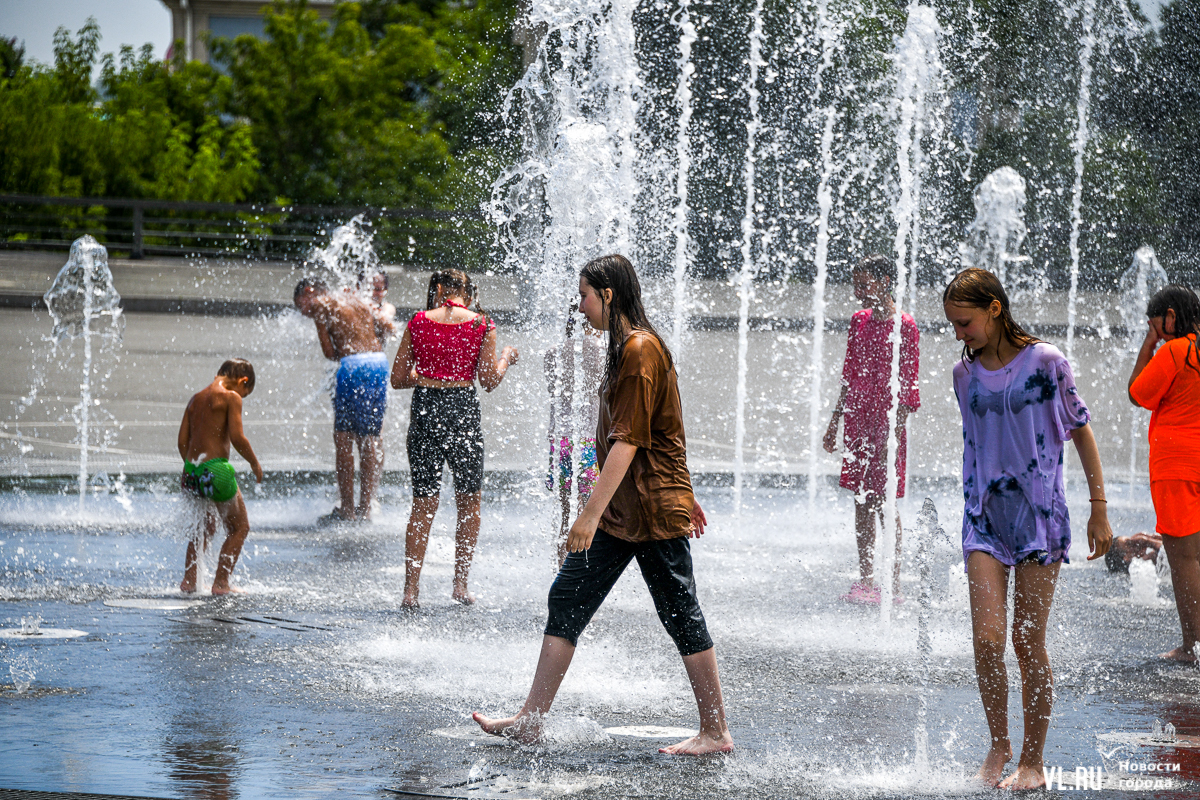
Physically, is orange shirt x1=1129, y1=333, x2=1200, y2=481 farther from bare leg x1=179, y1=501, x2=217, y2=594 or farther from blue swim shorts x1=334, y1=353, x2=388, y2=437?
blue swim shorts x1=334, y1=353, x2=388, y2=437

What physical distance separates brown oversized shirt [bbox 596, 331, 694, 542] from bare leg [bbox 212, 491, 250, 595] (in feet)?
9.89

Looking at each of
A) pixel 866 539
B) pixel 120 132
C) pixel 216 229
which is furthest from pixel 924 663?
pixel 120 132

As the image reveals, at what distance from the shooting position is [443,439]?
646 centimetres

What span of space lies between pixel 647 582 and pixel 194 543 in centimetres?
328

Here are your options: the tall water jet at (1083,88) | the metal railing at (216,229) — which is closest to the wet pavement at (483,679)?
the tall water jet at (1083,88)

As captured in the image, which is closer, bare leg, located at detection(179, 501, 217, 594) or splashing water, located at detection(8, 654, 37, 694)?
splashing water, located at detection(8, 654, 37, 694)

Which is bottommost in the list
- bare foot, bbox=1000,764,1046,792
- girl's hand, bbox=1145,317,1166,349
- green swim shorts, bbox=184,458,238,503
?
bare foot, bbox=1000,764,1046,792

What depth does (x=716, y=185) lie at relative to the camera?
26.4 meters

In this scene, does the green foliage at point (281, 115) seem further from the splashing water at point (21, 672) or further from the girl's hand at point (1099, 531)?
the girl's hand at point (1099, 531)

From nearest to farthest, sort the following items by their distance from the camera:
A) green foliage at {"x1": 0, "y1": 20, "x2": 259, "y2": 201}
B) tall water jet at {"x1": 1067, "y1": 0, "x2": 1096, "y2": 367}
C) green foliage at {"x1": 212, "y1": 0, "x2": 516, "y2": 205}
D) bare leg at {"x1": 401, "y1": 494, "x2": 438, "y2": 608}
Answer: bare leg at {"x1": 401, "y1": 494, "x2": 438, "y2": 608} < tall water jet at {"x1": 1067, "y1": 0, "x2": 1096, "y2": 367} < green foliage at {"x1": 0, "y1": 20, "x2": 259, "y2": 201} < green foliage at {"x1": 212, "y1": 0, "x2": 516, "y2": 205}

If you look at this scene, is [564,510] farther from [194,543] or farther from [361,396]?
[361,396]

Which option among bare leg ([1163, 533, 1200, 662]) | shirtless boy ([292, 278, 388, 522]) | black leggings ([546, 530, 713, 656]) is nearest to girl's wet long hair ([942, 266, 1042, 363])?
black leggings ([546, 530, 713, 656])

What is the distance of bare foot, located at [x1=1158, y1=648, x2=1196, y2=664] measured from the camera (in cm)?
567

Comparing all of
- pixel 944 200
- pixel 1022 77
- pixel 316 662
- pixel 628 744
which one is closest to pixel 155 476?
pixel 316 662
